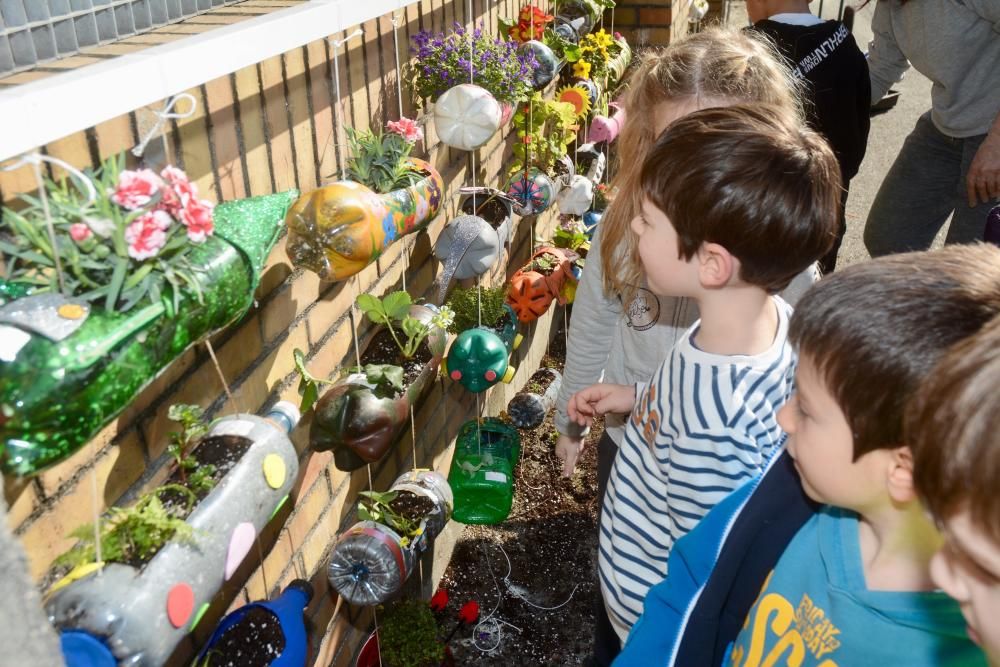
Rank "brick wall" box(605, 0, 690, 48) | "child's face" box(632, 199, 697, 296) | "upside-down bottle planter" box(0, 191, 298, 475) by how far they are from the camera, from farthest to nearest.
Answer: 1. "brick wall" box(605, 0, 690, 48)
2. "child's face" box(632, 199, 697, 296)
3. "upside-down bottle planter" box(0, 191, 298, 475)

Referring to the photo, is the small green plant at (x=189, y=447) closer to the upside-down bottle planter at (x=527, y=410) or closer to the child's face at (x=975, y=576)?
the child's face at (x=975, y=576)

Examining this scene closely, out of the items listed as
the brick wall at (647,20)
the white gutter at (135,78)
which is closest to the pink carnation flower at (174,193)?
the white gutter at (135,78)

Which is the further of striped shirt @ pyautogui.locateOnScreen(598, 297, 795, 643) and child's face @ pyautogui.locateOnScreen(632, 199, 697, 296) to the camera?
child's face @ pyautogui.locateOnScreen(632, 199, 697, 296)

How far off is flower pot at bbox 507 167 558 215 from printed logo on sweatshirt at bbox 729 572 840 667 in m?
1.70

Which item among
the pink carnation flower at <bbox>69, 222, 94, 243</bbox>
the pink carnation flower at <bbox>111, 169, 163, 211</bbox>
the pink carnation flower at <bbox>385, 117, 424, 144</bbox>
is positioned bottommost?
the pink carnation flower at <bbox>385, 117, 424, 144</bbox>

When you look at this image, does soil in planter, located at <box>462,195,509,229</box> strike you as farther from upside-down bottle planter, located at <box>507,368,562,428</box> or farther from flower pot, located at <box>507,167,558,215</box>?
upside-down bottle planter, located at <box>507,368,562,428</box>

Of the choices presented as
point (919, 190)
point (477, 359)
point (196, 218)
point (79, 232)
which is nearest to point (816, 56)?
point (919, 190)

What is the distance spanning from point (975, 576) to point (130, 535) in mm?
984

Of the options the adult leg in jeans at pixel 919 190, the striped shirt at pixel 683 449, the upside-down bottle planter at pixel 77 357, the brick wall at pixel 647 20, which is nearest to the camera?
the upside-down bottle planter at pixel 77 357

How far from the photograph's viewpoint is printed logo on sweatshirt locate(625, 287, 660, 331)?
1980 millimetres

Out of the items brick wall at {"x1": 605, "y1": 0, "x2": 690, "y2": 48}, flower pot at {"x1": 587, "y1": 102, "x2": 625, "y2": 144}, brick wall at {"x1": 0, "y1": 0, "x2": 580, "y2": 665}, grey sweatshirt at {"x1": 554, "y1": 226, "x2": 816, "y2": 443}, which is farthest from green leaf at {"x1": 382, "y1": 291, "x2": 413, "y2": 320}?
brick wall at {"x1": 605, "y1": 0, "x2": 690, "y2": 48}

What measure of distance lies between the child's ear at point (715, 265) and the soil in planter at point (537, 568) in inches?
54.5

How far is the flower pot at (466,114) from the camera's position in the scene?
201 centimetres

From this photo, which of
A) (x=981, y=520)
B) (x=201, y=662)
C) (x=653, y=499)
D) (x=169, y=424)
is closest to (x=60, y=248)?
(x=169, y=424)
